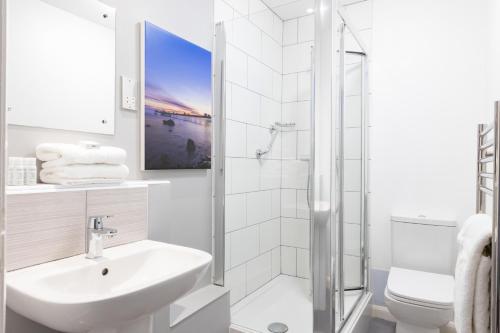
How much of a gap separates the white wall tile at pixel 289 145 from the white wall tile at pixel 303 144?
0.10ft

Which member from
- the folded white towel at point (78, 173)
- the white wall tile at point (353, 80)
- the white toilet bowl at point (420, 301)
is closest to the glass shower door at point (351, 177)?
the white wall tile at point (353, 80)

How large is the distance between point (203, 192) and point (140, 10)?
105 cm

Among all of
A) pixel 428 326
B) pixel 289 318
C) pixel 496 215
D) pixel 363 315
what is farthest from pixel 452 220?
pixel 496 215

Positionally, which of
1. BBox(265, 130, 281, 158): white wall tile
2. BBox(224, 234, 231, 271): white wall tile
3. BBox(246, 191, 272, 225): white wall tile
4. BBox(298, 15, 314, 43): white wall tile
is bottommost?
BBox(224, 234, 231, 271): white wall tile

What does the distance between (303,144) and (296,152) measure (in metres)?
0.08

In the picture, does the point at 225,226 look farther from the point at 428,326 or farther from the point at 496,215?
the point at 496,215

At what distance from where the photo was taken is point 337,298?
1.68 meters

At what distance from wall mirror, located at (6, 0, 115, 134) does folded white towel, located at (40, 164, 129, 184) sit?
0.63 feet

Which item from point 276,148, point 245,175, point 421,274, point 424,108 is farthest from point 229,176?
point 424,108

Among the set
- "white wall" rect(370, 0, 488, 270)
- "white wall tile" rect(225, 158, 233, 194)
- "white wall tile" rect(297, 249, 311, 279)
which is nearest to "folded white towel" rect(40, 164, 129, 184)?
"white wall tile" rect(225, 158, 233, 194)

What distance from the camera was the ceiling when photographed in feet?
7.46

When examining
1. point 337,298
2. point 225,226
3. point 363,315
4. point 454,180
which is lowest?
point 363,315

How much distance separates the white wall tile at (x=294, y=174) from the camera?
2016 mm

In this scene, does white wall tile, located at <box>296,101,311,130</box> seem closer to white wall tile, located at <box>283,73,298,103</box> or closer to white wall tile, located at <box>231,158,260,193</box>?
white wall tile, located at <box>283,73,298,103</box>
